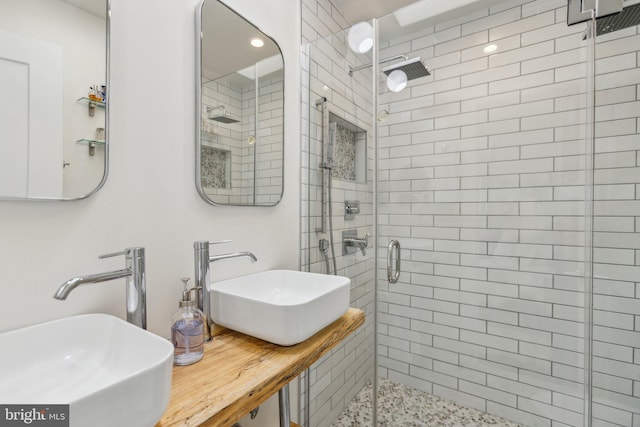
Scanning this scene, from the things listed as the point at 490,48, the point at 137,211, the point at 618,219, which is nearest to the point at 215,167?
the point at 137,211

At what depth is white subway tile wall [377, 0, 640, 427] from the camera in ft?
4.93

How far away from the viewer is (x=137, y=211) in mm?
937

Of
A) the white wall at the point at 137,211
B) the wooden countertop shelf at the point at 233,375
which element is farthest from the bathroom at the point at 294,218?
the wooden countertop shelf at the point at 233,375

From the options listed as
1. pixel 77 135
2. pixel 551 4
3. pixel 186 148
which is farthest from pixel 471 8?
pixel 77 135

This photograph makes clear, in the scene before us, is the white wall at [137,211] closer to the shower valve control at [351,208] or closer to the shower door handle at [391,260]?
the shower valve control at [351,208]

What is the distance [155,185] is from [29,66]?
0.41 metres

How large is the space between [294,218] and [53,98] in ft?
3.57

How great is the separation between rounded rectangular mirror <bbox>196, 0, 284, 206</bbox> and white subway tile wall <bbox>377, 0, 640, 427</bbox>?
26.0 inches

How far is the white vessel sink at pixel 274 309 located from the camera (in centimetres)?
90

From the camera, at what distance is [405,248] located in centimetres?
195

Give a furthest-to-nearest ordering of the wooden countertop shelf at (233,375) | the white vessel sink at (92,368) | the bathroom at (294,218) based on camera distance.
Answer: the bathroom at (294,218), the wooden countertop shelf at (233,375), the white vessel sink at (92,368)

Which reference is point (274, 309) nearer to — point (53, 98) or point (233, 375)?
point (233, 375)

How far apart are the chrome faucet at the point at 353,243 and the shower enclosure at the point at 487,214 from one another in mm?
32

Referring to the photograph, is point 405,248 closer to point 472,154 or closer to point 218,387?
point 472,154
